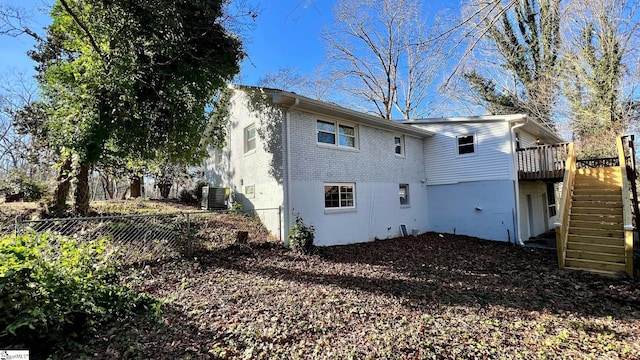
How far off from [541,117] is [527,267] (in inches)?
629

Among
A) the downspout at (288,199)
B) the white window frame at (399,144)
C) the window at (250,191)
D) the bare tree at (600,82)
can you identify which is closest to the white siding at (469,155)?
the white window frame at (399,144)

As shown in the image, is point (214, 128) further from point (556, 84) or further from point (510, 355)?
point (556, 84)

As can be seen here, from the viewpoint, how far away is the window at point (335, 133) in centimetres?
988

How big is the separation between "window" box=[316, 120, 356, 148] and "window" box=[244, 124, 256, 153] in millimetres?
2796

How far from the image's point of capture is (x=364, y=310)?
4.59 m

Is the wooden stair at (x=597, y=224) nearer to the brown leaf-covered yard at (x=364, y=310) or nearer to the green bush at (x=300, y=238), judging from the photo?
the brown leaf-covered yard at (x=364, y=310)

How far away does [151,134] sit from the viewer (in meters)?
8.77

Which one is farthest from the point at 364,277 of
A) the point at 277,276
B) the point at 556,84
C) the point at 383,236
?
the point at 556,84

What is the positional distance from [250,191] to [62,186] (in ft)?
19.6

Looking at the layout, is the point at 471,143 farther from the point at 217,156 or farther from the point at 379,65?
the point at 217,156

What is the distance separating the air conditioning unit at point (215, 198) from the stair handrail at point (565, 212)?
11.8 metres

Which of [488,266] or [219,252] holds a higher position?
[219,252]

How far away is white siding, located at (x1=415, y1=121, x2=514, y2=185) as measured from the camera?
38.3 ft

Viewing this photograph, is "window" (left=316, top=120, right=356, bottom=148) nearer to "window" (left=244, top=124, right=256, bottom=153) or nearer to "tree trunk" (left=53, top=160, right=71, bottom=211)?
"window" (left=244, top=124, right=256, bottom=153)
